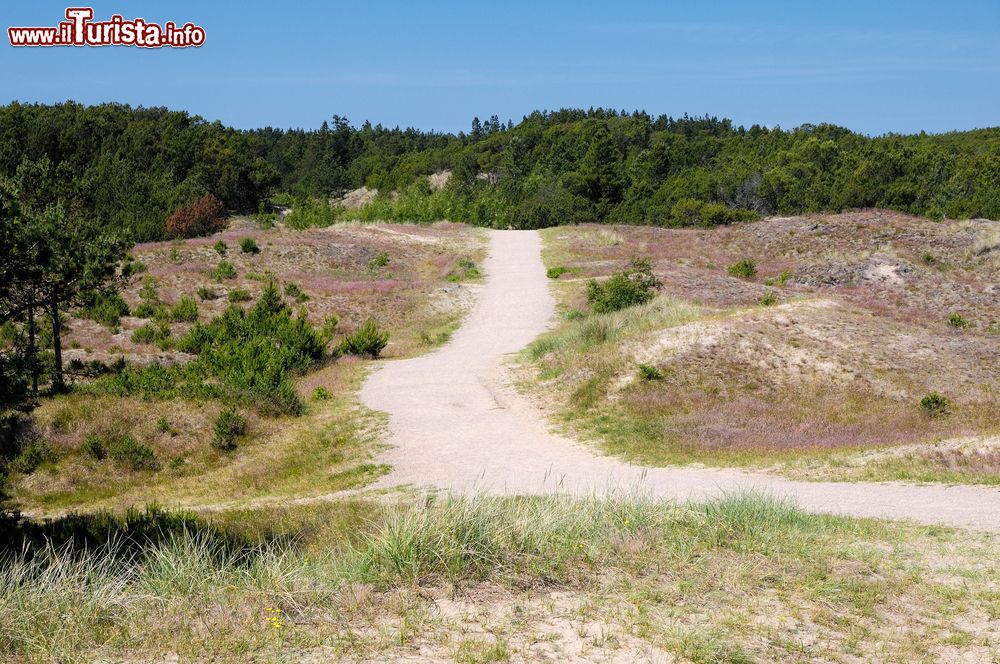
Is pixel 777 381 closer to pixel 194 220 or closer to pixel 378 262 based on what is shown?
pixel 378 262

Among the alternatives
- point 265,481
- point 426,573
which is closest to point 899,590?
point 426,573

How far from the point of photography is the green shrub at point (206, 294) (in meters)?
35.5

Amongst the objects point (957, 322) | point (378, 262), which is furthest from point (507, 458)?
point (378, 262)

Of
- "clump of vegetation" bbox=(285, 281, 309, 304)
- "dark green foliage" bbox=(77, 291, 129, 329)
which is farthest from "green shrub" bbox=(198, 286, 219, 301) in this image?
"dark green foliage" bbox=(77, 291, 129, 329)

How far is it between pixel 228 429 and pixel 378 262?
26.7 meters

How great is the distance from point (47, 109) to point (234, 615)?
120533 millimetres

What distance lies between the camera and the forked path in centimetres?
1132

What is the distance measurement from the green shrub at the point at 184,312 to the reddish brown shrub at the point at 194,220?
29.2m

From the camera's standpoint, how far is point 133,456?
1667cm

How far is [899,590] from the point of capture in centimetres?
737

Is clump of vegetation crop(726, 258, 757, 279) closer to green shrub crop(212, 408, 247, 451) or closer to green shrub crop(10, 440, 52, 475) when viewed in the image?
green shrub crop(212, 408, 247, 451)

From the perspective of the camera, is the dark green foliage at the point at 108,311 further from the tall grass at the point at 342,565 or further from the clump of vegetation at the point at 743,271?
the clump of vegetation at the point at 743,271

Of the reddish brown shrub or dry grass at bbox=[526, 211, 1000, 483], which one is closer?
dry grass at bbox=[526, 211, 1000, 483]

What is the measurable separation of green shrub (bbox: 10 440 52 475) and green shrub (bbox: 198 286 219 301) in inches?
758
